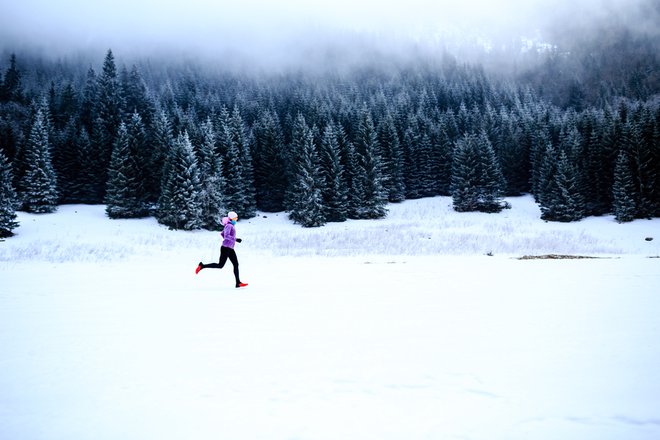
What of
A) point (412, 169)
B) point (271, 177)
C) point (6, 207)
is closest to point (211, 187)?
point (271, 177)

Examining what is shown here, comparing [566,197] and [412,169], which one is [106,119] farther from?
[566,197]

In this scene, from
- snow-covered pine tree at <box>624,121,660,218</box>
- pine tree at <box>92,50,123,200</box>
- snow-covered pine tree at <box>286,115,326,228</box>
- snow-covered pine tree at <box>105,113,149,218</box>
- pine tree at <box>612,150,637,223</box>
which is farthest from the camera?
pine tree at <box>92,50,123,200</box>

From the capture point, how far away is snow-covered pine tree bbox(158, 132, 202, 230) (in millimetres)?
40656

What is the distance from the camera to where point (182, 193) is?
4075 centimetres

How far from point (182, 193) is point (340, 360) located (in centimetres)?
3998

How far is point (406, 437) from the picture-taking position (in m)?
3.00

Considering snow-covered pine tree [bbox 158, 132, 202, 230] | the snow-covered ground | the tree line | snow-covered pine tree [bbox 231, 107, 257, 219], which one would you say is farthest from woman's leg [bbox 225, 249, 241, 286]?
snow-covered pine tree [bbox 231, 107, 257, 219]

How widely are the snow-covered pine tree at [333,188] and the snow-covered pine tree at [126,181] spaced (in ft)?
74.1

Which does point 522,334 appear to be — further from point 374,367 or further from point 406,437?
point 406,437

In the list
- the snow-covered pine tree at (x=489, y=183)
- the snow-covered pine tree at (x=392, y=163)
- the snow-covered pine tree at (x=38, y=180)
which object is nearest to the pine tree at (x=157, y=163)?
the snow-covered pine tree at (x=38, y=180)

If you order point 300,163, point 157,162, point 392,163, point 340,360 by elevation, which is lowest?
point 340,360

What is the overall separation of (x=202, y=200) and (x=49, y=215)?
700 inches

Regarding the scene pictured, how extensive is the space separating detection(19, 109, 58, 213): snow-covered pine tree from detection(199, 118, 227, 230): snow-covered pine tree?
17708 mm

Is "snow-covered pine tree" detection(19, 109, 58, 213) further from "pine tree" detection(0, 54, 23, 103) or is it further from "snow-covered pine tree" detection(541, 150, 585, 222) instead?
"snow-covered pine tree" detection(541, 150, 585, 222)
